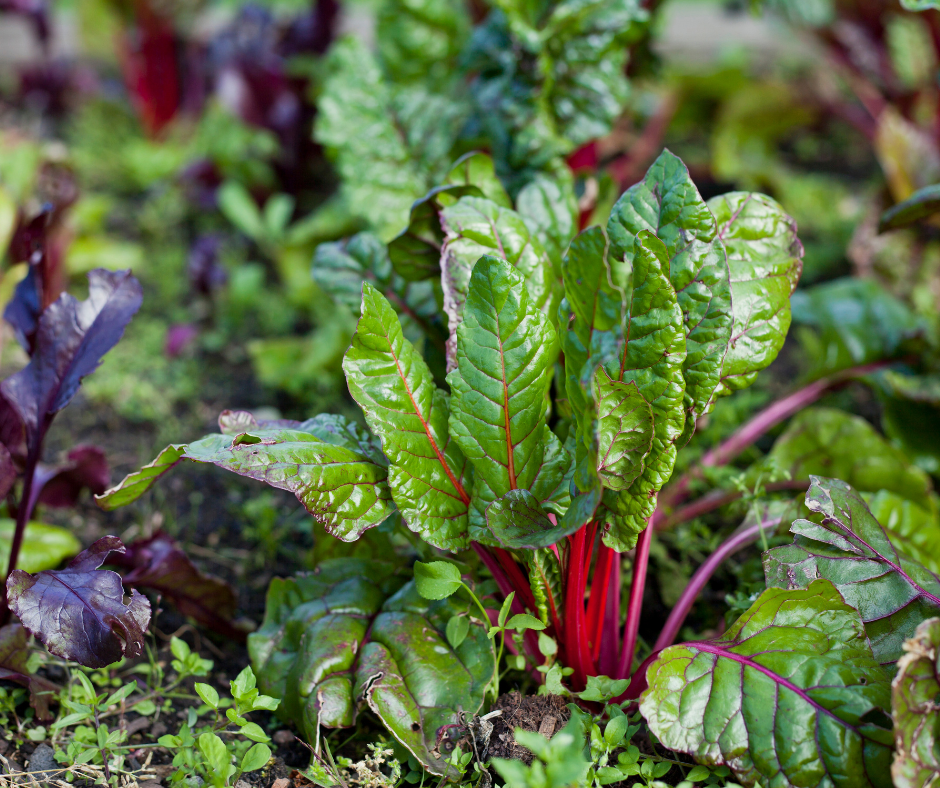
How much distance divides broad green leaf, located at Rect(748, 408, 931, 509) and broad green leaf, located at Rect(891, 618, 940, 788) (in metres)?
0.65

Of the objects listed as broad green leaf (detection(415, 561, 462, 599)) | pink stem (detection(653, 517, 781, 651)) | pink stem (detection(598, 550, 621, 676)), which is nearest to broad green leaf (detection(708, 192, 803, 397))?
pink stem (detection(653, 517, 781, 651))

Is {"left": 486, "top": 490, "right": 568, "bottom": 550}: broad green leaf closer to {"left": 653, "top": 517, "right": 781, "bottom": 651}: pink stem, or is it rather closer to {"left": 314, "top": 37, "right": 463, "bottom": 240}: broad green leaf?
{"left": 653, "top": 517, "right": 781, "bottom": 651}: pink stem

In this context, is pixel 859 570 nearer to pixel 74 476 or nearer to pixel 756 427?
pixel 756 427

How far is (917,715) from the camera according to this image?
930mm

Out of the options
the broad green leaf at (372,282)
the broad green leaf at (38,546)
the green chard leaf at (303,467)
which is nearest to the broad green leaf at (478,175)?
the broad green leaf at (372,282)

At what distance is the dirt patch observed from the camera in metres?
1.13

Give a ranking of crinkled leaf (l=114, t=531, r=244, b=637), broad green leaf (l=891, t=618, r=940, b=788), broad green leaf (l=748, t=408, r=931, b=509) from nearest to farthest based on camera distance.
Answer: broad green leaf (l=891, t=618, r=940, b=788) < crinkled leaf (l=114, t=531, r=244, b=637) < broad green leaf (l=748, t=408, r=931, b=509)

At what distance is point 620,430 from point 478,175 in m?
0.67

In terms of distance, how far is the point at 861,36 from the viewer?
3318mm

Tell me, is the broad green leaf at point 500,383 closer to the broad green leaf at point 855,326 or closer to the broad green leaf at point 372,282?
the broad green leaf at point 372,282

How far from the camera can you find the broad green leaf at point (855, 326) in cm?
185

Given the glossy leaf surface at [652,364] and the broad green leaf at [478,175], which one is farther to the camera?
the broad green leaf at [478,175]

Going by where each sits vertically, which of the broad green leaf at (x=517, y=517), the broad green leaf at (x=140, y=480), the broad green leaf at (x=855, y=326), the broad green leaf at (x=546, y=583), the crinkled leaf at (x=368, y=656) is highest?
the broad green leaf at (x=140, y=480)

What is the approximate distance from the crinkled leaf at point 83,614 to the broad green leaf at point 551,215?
941 mm
